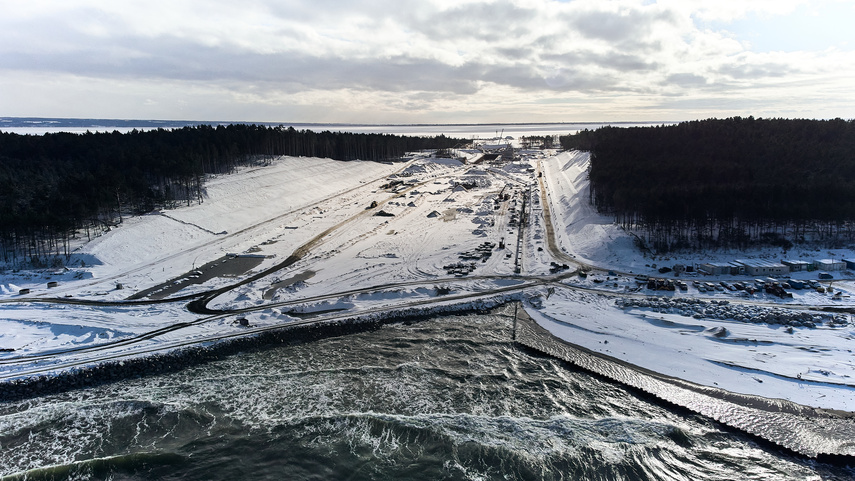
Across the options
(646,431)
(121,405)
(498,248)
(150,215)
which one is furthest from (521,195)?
(121,405)

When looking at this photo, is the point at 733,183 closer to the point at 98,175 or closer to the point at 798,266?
the point at 798,266

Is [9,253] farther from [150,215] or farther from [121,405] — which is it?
[121,405]

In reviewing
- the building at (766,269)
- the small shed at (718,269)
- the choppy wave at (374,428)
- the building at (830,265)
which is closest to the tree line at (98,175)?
the choppy wave at (374,428)

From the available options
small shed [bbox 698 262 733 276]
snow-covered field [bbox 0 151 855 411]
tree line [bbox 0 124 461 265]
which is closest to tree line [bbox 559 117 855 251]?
snow-covered field [bbox 0 151 855 411]

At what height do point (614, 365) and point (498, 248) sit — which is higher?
point (498, 248)

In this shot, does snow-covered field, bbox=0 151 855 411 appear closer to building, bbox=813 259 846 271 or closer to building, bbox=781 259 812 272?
building, bbox=813 259 846 271

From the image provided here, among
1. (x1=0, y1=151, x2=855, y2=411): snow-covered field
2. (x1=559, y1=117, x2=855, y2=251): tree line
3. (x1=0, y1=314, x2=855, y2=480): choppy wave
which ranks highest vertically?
(x1=559, y1=117, x2=855, y2=251): tree line
